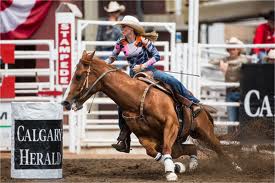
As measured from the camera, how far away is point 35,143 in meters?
10.2

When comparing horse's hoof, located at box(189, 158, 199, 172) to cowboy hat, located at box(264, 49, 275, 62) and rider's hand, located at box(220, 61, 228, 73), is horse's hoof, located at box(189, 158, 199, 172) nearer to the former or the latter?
cowboy hat, located at box(264, 49, 275, 62)

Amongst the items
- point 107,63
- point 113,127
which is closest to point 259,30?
point 113,127

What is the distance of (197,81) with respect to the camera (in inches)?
531

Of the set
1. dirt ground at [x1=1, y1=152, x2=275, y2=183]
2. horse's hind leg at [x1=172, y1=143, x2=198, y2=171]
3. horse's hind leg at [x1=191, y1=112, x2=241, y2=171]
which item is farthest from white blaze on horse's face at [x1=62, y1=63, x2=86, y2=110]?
horse's hind leg at [x1=191, y1=112, x2=241, y2=171]

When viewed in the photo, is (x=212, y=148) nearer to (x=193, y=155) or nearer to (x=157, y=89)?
(x=193, y=155)

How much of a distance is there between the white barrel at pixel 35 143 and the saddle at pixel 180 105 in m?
1.08

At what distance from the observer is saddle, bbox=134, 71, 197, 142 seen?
34.1 ft

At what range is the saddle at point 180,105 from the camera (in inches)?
410

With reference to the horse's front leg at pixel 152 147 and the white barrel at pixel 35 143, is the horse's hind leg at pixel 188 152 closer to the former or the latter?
the horse's front leg at pixel 152 147

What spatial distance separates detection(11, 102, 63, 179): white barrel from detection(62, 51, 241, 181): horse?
338 mm

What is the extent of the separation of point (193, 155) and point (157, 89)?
1.14 meters

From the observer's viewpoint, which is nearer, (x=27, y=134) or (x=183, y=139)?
(x=27, y=134)

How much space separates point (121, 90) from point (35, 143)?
113cm

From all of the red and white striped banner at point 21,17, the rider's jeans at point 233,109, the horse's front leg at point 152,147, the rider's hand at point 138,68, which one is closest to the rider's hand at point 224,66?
the rider's jeans at point 233,109
